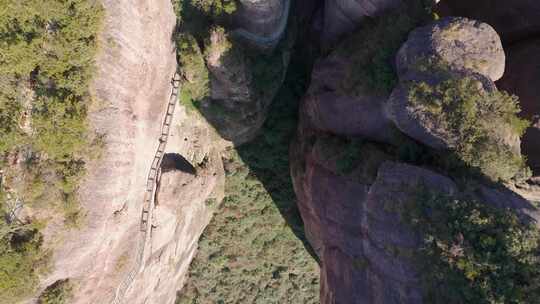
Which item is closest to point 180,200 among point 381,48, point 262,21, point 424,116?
point 262,21

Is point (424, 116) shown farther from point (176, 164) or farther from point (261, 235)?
point (261, 235)

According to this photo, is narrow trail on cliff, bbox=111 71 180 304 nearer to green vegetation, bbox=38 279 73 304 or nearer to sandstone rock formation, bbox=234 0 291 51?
green vegetation, bbox=38 279 73 304

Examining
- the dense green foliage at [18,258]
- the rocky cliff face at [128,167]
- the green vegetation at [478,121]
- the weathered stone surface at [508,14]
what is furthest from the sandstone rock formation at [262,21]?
the dense green foliage at [18,258]

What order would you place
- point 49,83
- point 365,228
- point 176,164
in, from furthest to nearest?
point 176,164
point 365,228
point 49,83

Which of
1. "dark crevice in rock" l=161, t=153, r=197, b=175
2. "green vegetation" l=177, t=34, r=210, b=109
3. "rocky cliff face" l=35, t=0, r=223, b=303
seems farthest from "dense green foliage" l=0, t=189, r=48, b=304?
"green vegetation" l=177, t=34, r=210, b=109

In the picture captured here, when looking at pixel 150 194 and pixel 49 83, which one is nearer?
pixel 49 83

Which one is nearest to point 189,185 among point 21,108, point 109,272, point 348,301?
point 109,272
